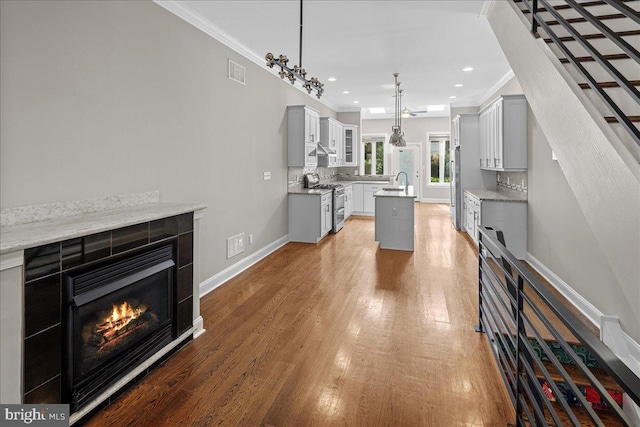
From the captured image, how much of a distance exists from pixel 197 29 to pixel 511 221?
468 centimetres

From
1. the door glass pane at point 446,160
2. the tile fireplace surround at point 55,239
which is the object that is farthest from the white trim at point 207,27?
the door glass pane at point 446,160

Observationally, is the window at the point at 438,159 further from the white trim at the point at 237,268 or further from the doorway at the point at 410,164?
the white trim at the point at 237,268

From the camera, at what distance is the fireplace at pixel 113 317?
179 cm

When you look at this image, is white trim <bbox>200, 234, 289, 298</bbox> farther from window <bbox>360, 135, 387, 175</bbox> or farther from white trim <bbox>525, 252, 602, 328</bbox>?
window <bbox>360, 135, 387, 175</bbox>

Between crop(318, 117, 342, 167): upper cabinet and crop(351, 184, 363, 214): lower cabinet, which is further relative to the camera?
crop(351, 184, 363, 214): lower cabinet

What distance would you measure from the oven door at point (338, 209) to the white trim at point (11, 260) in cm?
566

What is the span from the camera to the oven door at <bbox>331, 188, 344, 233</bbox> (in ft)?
23.1

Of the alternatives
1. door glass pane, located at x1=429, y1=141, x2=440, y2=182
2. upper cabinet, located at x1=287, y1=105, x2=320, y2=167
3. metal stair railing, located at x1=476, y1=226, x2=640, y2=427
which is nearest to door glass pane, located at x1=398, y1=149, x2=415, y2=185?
door glass pane, located at x1=429, y1=141, x2=440, y2=182

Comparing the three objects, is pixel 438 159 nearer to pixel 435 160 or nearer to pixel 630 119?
pixel 435 160

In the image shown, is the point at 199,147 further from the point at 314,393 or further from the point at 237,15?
the point at 314,393

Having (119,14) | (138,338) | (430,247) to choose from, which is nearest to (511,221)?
(430,247)

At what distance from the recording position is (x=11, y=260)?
1493 mm

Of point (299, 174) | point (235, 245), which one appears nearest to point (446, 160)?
point (299, 174)

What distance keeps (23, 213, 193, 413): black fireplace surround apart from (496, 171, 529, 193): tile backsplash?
15.7 feet
